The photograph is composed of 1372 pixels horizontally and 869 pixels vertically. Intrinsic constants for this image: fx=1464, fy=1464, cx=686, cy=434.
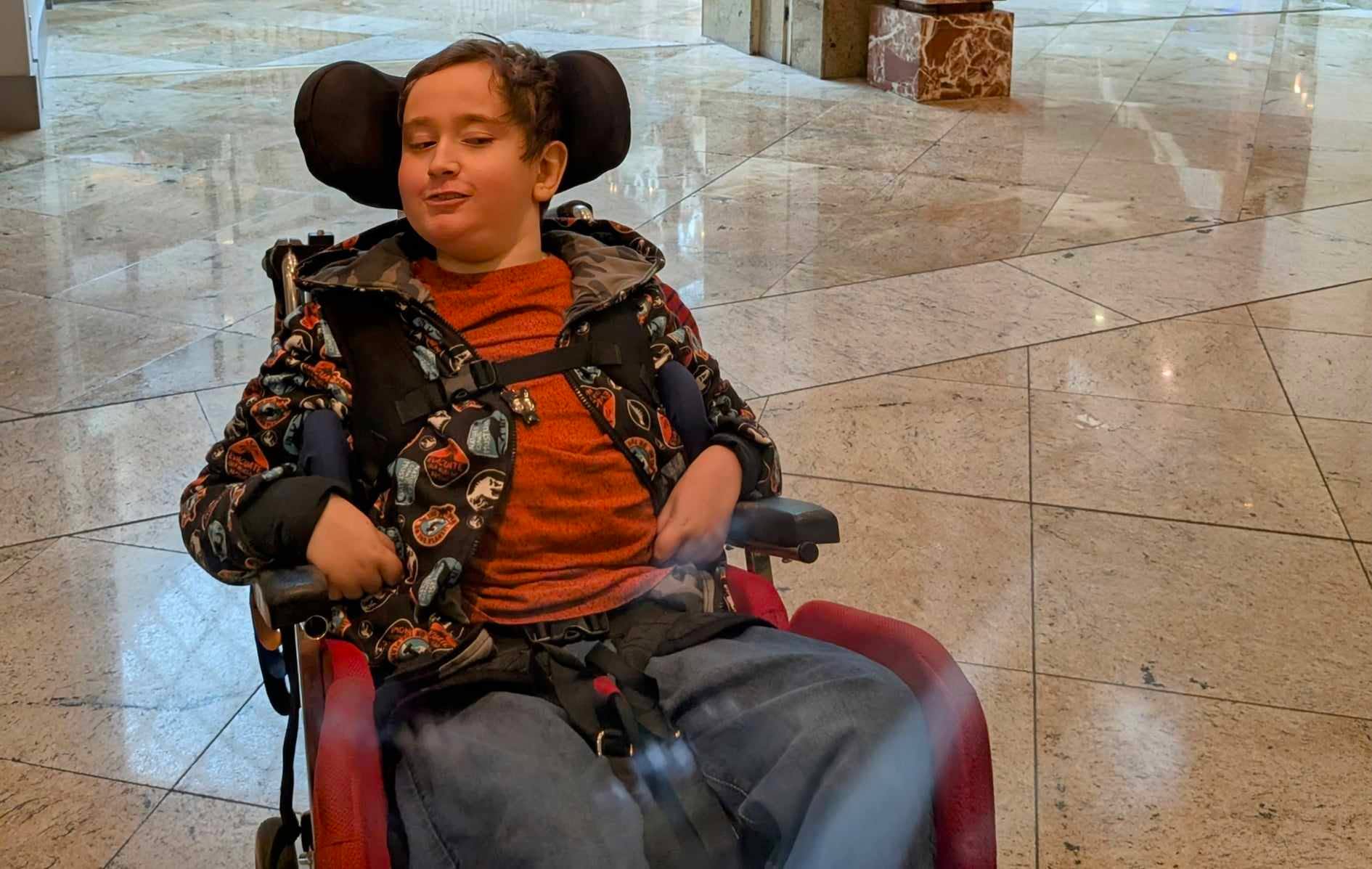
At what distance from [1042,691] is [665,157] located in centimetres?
428

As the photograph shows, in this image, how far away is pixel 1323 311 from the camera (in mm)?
4695

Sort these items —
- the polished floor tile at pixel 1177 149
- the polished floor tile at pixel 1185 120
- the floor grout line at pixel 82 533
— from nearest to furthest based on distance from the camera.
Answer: the floor grout line at pixel 82 533
the polished floor tile at pixel 1177 149
the polished floor tile at pixel 1185 120

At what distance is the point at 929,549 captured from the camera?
126 inches

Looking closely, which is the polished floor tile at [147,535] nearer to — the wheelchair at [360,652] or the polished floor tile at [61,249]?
the wheelchair at [360,652]

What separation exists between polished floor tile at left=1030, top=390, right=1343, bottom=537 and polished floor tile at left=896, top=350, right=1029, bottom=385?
117 millimetres

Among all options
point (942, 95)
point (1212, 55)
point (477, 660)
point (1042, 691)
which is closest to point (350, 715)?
point (477, 660)

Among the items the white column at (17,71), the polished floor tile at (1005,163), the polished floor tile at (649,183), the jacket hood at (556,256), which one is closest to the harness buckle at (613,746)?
the jacket hood at (556,256)

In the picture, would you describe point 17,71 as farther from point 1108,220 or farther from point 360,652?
point 360,652

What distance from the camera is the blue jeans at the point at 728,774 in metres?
1.51

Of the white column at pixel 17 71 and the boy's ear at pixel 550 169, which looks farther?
the white column at pixel 17 71

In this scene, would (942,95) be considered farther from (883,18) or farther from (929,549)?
(929,549)

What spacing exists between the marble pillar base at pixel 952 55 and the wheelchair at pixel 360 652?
598 centimetres

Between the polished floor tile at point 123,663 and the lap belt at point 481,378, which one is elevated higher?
the lap belt at point 481,378

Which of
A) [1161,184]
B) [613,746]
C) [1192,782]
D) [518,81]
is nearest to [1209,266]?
[1161,184]
